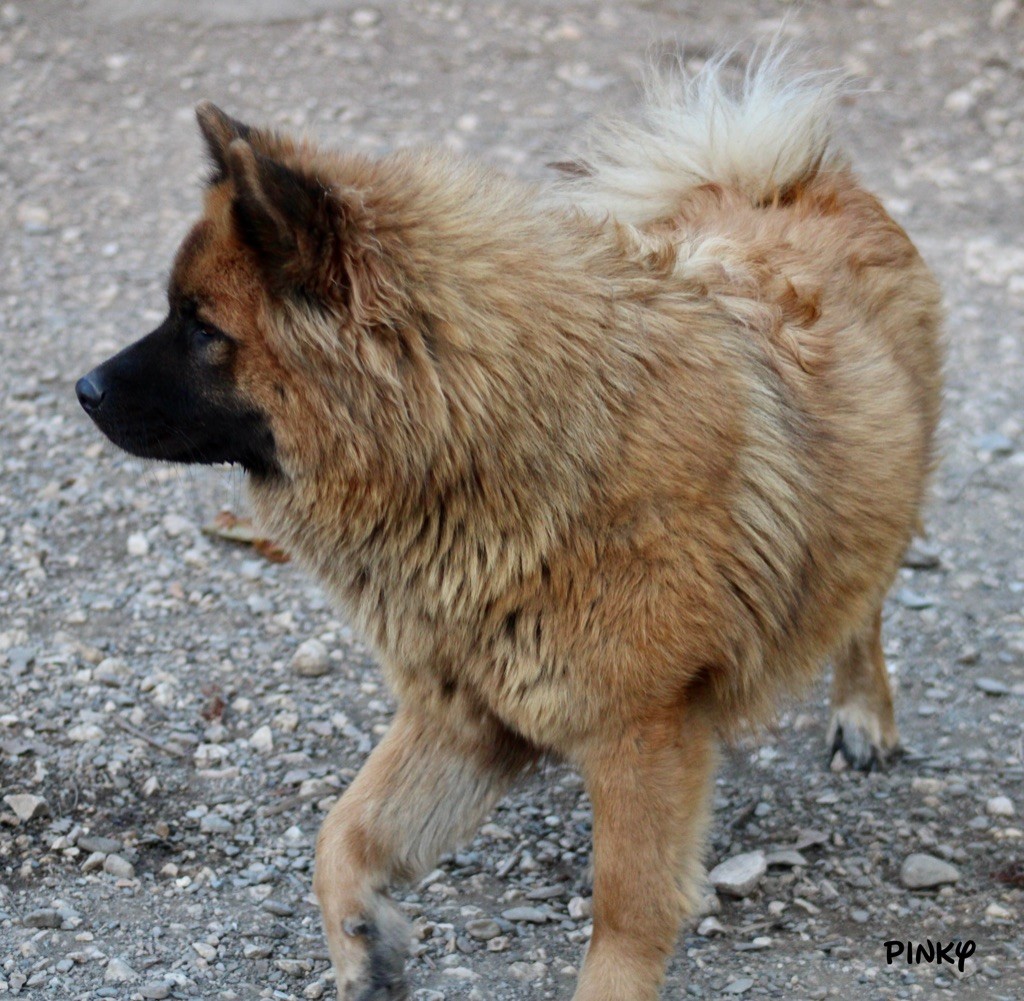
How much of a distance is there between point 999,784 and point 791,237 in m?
1.73

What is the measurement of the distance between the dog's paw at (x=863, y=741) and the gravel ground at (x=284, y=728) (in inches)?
2.5

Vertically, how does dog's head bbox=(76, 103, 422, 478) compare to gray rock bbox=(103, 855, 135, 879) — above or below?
above

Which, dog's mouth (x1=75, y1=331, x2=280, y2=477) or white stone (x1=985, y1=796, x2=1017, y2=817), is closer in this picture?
dog's mouth (x1=75, y1=331, x2=280, y2=477)

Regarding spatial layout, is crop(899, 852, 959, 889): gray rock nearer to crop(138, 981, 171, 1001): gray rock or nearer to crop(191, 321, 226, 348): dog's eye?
crop(138, 981, 171, 1001): gray rock

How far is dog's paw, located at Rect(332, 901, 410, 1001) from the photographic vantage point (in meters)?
3.02

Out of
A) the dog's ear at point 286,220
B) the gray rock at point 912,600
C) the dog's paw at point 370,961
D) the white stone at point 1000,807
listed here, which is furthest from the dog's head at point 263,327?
the gray rock at point 912,600

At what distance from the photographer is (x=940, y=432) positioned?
4.32 metres

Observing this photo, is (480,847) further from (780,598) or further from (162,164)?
(162,164)

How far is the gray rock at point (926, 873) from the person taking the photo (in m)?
3.54

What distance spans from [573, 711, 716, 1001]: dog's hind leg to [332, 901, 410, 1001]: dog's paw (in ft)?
1.39

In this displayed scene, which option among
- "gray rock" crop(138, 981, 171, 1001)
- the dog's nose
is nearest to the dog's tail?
the dog's nose

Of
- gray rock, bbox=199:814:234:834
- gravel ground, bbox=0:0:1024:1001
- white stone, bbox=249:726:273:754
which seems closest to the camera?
gravel ground, bbox=0:0:1024:1001

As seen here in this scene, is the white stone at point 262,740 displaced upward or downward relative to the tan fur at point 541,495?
downward

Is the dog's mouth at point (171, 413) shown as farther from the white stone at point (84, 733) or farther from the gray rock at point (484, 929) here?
the gray rock at point (484, 929)
